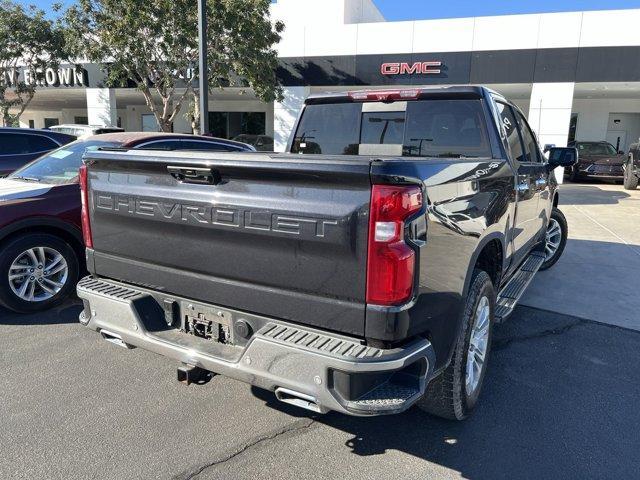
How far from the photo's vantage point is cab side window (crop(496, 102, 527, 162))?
4.01 metres

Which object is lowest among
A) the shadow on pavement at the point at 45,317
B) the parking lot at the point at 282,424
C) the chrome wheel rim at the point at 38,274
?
the shadow on pavement at the point at 45,317

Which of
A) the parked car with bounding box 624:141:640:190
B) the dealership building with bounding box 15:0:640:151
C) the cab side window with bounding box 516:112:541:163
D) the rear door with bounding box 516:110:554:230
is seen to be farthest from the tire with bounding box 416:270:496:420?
the parked car with bounding box 624:141:640:190

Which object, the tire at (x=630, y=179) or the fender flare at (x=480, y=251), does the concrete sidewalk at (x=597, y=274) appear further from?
the tire at (x=630, y=179)

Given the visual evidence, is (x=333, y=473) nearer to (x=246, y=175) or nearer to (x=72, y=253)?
(x=246, y=175)

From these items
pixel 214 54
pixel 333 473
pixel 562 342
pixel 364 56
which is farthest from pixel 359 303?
pixel 364 56

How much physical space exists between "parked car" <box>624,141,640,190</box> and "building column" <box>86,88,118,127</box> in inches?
856

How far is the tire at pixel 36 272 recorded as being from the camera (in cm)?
468

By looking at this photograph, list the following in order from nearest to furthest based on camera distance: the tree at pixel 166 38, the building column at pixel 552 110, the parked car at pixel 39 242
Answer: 1. the parked car at pixel 39 242
2. the tree at pixel 166 38
3. the building column at pixel 552 110

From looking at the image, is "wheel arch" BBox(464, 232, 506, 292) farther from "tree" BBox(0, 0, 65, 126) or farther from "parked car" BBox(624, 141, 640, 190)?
"tree" BBox(0, 0, 65, 126)

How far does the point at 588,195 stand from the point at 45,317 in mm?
16191

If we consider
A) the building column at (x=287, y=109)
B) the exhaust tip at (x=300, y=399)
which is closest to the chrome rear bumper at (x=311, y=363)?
the exhaust tip at (x=300, y=399)

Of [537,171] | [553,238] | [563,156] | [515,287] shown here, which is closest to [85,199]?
[515,287]

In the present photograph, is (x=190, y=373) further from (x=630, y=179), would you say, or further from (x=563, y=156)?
(x=630, y=179)

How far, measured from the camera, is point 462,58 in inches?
748
